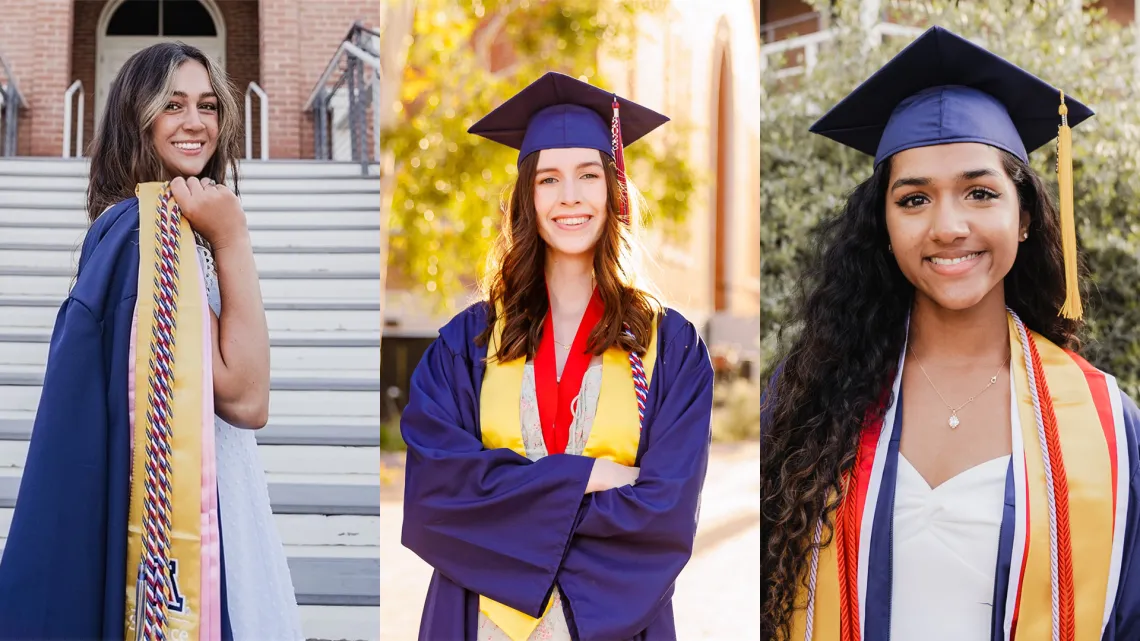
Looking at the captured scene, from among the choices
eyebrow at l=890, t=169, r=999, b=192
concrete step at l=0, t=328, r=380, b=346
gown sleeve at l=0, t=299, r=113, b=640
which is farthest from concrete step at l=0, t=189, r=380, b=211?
eyebrow at l=890, t=169, r=999, b=192

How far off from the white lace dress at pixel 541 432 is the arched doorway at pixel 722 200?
1.69 metres

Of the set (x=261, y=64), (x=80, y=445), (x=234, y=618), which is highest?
(x=261, y=64)

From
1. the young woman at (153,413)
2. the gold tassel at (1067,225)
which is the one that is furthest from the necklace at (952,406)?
the young woman at (153,413)

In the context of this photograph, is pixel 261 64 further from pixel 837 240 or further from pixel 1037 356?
pixel 1037 356

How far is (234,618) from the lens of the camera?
106 inches

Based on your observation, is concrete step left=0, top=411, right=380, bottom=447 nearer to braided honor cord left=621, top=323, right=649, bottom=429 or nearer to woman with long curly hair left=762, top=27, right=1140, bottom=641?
braided honor cord left=621, top=323, right=649, bottom=429

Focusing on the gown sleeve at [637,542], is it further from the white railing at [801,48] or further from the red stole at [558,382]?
the white railing at [801,48]

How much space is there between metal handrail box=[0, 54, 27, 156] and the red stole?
1.60m

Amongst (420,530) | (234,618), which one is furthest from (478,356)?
(234,618)

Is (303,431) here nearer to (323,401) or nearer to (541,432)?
(323,401)

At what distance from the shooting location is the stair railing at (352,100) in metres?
3.07

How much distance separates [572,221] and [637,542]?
2.74 ft

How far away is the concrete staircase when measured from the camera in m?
2.88

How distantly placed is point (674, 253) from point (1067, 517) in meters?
1.79
